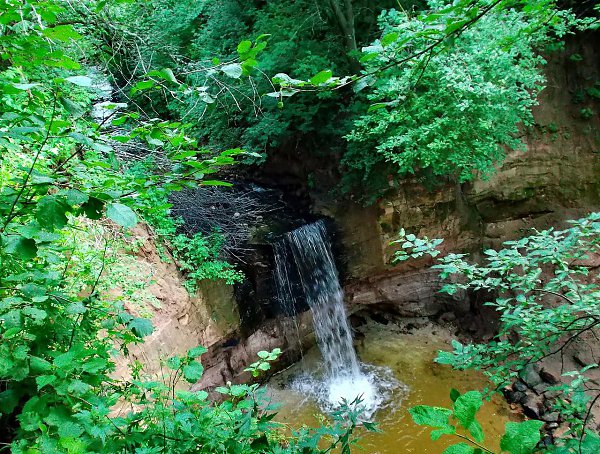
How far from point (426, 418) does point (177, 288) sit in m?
4.21

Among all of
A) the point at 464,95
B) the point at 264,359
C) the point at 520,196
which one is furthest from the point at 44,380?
the point at 520,196

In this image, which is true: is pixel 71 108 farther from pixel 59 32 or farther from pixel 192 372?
pixel 192 372

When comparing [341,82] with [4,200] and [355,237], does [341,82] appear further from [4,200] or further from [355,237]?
[355,237]

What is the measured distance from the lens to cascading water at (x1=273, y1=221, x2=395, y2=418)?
5805 mm

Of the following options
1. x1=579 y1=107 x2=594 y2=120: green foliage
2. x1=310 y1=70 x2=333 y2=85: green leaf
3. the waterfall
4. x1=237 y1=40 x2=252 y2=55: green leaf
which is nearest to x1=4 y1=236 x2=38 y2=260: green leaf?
x1=237 y1=40 x2=252 y2=55: green leaf

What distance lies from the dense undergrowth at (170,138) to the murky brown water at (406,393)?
0.67 m

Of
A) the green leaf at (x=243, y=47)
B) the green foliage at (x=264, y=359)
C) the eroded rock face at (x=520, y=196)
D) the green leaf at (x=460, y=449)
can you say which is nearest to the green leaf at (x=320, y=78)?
the green leaf at (x=243, y=47)

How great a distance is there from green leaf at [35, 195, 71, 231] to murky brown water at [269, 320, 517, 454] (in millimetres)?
3916

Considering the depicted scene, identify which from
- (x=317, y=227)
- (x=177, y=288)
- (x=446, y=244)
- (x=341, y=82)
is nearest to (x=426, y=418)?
(x=341, y=82)

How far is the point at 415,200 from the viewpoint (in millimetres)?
6480

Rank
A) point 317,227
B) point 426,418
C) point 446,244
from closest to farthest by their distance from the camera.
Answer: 1. point 426,418
2. point 317,227
3. point 446,244

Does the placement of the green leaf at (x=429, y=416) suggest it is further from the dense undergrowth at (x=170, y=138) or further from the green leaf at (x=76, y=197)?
the green leaf at (x=76, y=197)

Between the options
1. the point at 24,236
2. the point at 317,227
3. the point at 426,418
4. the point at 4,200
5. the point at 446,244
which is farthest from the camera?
the point at 446,244

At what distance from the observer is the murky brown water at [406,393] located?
4.74 meters
